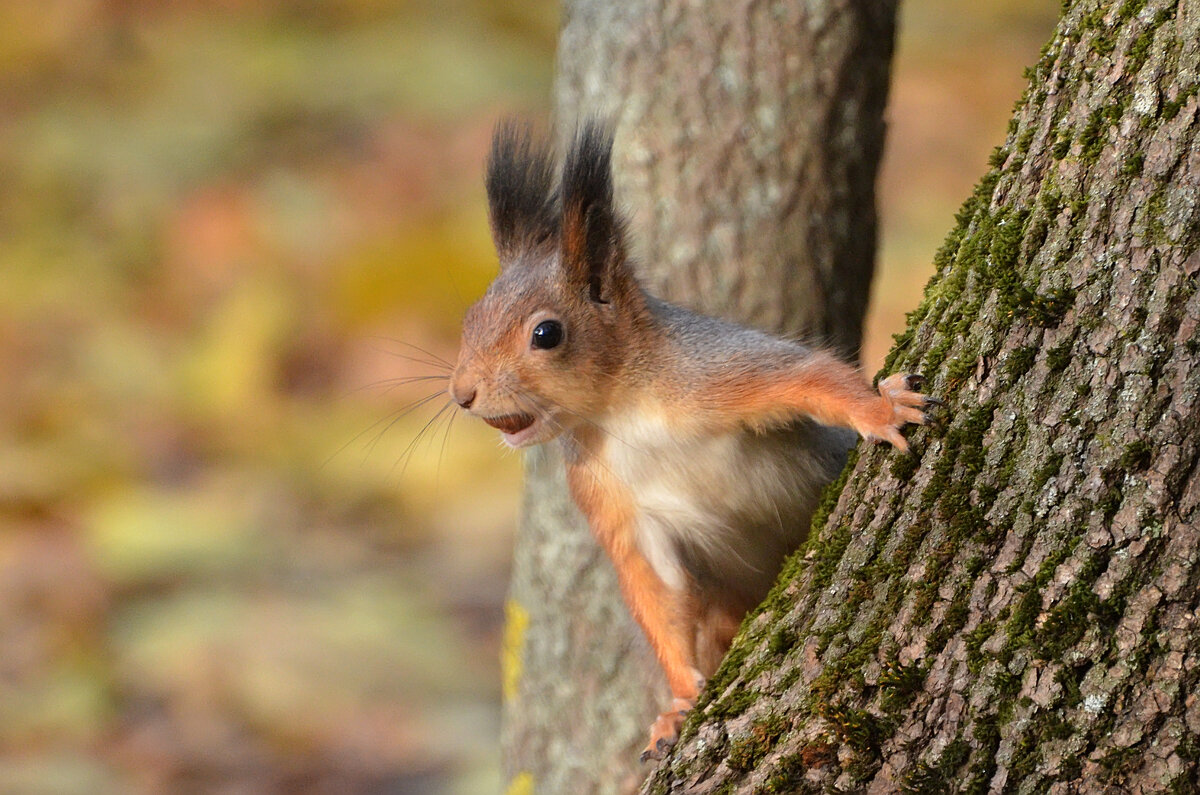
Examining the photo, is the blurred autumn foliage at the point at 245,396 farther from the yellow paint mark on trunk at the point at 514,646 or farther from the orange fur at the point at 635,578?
the orange fur at the point at 635,578

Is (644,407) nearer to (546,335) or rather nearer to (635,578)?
(546,335)

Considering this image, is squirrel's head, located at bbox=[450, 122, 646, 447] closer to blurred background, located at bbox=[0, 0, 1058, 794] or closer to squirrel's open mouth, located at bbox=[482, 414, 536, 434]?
squirrel's open mouth, located at bbox=[482, 414, 536, 434]

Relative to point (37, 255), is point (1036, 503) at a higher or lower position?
lower

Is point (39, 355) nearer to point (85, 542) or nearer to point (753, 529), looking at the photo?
point (85, 542)

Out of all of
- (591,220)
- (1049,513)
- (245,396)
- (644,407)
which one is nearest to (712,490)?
(644,407)

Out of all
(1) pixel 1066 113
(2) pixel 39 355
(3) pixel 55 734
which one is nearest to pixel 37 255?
(2) pixel 39 355

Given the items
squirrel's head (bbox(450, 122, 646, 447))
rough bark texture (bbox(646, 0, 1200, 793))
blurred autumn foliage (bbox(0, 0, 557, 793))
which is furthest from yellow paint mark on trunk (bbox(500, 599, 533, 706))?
rough bark texture (bbox(646, 0, 1200, 793))
